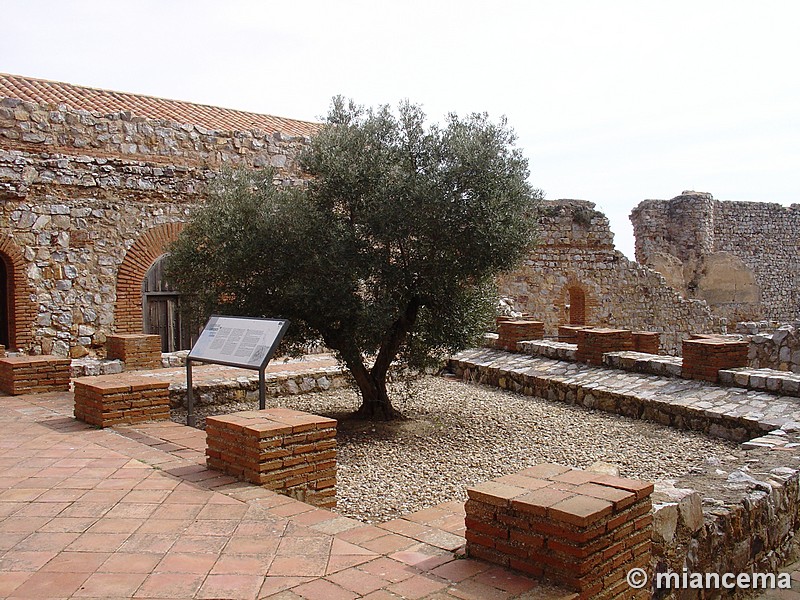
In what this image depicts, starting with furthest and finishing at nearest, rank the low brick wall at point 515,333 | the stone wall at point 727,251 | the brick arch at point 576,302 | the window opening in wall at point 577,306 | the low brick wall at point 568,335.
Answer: the stone wall at point 727,251, the window opening in wall at point 577,306, the brick arch at point 576,302, the low brick wall at point 568,335, the low brick wall at point 515,333

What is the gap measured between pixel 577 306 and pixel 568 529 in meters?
15.4

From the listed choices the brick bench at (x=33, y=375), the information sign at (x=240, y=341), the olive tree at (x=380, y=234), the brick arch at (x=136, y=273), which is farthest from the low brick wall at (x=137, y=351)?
the information sign at (x=240, y=341)

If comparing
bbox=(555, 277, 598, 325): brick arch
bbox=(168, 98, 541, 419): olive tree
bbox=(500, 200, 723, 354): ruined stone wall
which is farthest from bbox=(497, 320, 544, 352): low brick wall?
bbox=(555, 277, 598, 325): brick arch

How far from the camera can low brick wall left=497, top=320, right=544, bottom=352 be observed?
467 inches

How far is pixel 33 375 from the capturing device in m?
8.42

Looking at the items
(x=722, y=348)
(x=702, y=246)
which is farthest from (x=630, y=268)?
(x=722, y=348)

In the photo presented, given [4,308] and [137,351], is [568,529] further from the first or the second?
[4,308]

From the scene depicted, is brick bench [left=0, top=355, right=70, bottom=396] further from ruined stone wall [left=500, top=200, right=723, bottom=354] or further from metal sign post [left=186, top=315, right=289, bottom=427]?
ruined stone wall [left=500, top=200, right=723, bottom=354]

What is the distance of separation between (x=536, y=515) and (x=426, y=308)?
16.9 ft

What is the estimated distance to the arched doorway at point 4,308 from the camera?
10.9 meters

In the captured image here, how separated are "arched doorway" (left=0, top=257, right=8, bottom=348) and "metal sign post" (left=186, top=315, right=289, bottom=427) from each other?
18.7ft

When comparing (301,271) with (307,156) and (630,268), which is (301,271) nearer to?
(307,156)

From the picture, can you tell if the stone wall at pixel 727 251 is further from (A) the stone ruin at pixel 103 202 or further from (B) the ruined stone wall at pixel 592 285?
(A) the stone ruin at pixel 103 202

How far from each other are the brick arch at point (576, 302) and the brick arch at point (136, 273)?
378 inches
